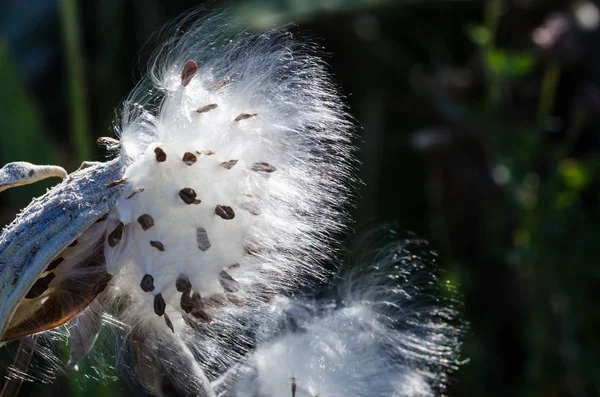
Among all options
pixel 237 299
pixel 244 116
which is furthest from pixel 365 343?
pixel 244 116

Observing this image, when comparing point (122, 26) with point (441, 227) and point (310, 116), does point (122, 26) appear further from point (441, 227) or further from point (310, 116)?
point (310, 116)

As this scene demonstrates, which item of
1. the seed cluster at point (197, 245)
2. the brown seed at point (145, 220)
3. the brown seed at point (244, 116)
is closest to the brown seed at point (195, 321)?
the seed cluster at point (197, 245)

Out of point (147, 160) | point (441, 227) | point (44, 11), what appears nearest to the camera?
point (147, 160)

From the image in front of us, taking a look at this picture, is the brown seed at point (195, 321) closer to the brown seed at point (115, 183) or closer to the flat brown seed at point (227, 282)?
the flat brown seed at point (227, 282)

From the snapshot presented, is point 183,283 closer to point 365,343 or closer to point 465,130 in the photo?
point 365,343

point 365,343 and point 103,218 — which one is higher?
point 103,218

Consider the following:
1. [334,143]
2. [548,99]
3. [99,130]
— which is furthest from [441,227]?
[334,143]
